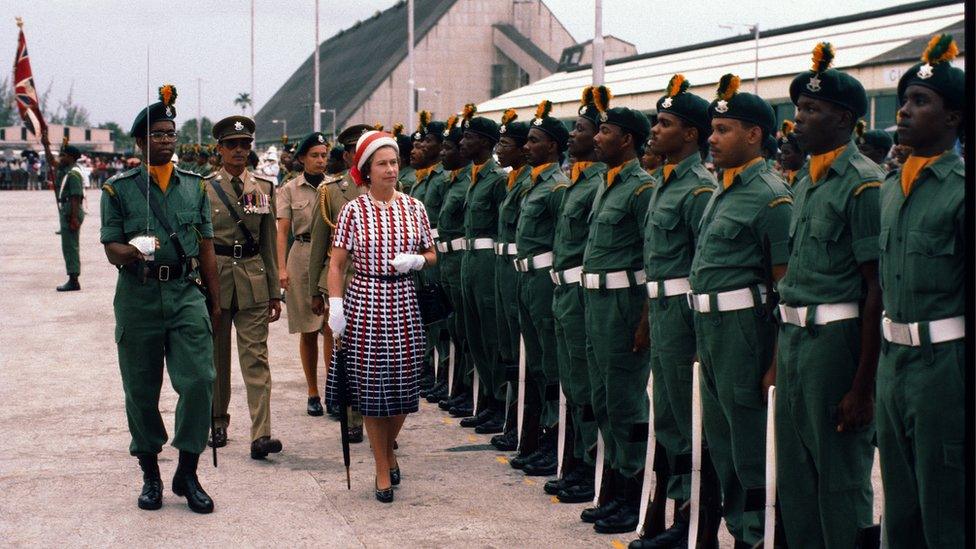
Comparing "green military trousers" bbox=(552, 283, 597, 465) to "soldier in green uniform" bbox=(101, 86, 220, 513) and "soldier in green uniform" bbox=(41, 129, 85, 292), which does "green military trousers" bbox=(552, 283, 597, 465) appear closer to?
"soldier in green uniform" bbox=(101, 86, 220, 513)

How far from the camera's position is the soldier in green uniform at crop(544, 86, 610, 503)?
6.88 meters

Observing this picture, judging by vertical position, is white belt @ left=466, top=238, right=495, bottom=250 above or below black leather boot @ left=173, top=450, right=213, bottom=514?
above

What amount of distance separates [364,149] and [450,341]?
3.17 m

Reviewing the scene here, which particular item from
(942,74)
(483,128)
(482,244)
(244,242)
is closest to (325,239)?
(244,242)

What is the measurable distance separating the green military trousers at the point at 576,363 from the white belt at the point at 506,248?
1.03 meters

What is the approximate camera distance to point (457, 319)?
962 centimetres

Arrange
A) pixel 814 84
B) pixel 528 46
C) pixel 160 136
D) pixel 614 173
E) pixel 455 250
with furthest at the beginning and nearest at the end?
pixel 528 46
pixel 455 250
pixel 160 136
pixel 614 173
pixel 814 84

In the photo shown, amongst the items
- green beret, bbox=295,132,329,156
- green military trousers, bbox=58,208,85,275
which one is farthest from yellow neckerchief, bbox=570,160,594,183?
green military trousers, bbox=58,208,85,275

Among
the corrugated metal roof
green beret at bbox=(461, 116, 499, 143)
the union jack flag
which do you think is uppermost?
the corrugated metal roof

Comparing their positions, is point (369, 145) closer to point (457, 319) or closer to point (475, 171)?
point (475, 171)

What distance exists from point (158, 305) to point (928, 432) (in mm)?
4186

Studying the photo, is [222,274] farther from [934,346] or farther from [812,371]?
[934,346]

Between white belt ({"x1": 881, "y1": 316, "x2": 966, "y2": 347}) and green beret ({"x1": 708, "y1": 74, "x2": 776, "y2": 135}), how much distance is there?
1.56m

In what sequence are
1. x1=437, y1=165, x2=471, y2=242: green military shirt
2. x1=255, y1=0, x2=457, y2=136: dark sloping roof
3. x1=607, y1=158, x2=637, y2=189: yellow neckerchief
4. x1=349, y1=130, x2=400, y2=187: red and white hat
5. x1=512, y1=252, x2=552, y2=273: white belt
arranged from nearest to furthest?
x1=607, y1=158, x2=637, y2=189: yellow neckerchief
x1=349, y1=130, x2=400, y2=187: red and white hat
x1=512, y1=252, x2=552, y2=273: white belt
x1=437, y1=165, x2=471, y2=242: green military shirt
x1=255, y1=0, x2=457, y2=136: dark sloping roof
